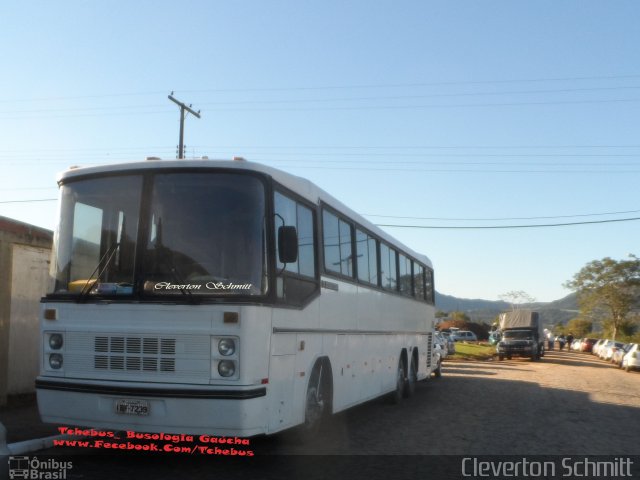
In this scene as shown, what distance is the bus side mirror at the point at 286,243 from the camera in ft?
25.3

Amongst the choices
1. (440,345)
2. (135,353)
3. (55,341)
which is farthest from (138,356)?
(440,345)

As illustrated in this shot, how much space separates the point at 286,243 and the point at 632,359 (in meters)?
30.4

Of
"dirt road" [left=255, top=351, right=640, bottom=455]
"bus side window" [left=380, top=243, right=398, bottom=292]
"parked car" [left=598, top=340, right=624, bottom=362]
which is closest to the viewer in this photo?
"dirt road" [left=255, top=351, right=640, bottom=455]

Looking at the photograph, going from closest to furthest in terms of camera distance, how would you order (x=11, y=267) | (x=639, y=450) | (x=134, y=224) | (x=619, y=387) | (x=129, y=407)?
(x=129, y=407) < (x=134, y=224) < (x=639, y=450) < (x=11, y=267) < (x=619, y=387)

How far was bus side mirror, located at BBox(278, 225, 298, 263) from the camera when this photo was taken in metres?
7.72

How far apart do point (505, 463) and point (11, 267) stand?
865 centimetres

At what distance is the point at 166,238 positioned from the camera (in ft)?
25.0

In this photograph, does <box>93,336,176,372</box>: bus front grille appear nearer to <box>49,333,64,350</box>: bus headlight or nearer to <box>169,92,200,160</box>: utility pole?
<box>49,333,64,350</box>: bus headlight

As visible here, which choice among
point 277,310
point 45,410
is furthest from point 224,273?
point 45,410

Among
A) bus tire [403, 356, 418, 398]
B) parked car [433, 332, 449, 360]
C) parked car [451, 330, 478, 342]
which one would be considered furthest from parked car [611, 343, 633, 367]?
parked car [451, 330, 478, 342]

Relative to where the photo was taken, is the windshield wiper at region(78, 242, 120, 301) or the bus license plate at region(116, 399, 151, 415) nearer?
the bus license plate at region(116, 399, 151, 415)

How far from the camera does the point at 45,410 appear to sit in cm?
763

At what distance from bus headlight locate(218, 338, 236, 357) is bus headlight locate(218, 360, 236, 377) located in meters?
0.08

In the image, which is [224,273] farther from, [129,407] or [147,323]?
[129,407]
